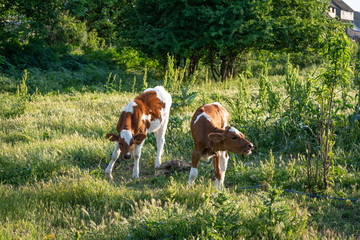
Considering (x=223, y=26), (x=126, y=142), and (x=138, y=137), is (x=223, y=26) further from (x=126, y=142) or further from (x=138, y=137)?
(x=126, y=142)

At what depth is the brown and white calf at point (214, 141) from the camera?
507 cm

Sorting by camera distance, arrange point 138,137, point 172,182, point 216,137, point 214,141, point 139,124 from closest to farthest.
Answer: point 172,182
point 216,137
point 214,141
point 138,137
point 139,124

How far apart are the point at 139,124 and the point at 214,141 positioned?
1.85 metres

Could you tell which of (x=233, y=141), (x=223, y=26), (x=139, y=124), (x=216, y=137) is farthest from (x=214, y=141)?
(x=223, y=26)

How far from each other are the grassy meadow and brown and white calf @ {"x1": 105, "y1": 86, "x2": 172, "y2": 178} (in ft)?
1.11

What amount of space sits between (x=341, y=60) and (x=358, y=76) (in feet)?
10.1

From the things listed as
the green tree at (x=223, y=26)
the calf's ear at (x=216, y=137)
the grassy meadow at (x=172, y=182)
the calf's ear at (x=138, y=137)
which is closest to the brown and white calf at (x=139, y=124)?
the calf's ear at (x=138, y=137)

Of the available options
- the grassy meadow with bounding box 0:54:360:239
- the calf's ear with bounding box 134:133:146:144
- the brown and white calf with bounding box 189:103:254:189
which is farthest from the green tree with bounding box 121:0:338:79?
the brown and white calf with bounding box 189:103:254:189

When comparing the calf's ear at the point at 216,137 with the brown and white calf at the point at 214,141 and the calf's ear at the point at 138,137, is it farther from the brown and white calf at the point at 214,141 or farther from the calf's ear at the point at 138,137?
the calf's ear at the point at 138,137

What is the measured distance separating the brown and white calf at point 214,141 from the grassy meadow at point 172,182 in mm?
317

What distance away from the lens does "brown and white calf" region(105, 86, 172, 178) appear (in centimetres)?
604

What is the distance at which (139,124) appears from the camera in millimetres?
6484

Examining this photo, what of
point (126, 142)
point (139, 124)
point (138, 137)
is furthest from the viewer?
point (139, 124)

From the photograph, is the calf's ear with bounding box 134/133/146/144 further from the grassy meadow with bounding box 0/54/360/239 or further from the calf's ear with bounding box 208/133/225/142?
the calf's ear with bounding box 208/133/225/142
